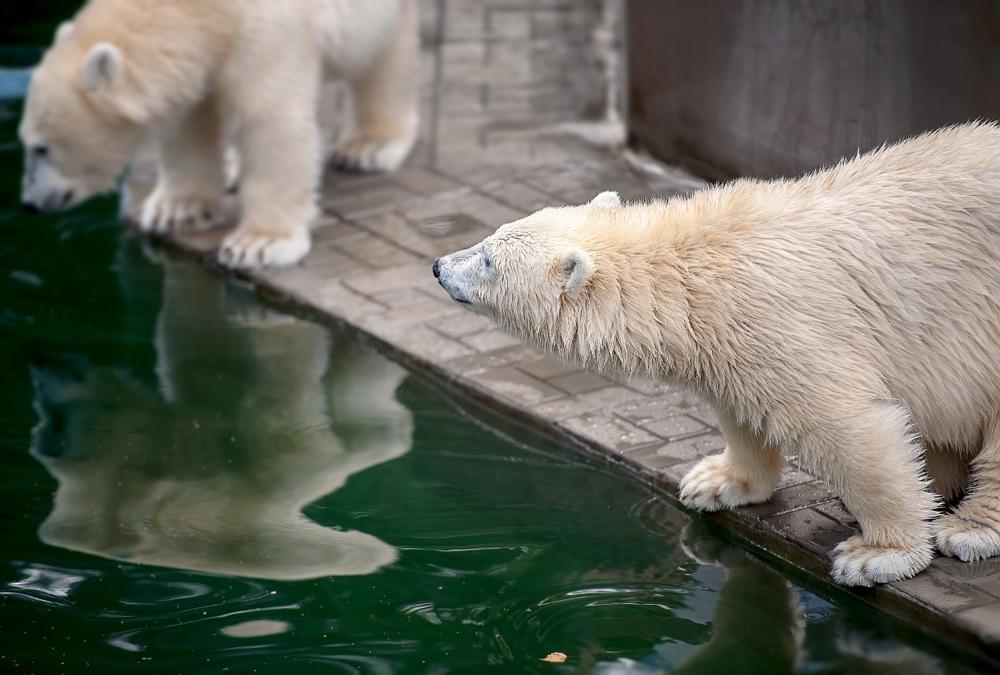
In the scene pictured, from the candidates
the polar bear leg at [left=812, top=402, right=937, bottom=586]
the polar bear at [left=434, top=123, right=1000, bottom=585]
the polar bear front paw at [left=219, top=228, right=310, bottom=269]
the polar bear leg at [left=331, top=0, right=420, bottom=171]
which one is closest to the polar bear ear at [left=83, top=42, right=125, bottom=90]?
the polar bear front paw at [left=219, top=228, right=310, bottom=269]

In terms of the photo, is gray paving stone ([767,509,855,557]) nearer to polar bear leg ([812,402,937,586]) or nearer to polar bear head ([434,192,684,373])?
polar bear leg ([812,402,937,586])

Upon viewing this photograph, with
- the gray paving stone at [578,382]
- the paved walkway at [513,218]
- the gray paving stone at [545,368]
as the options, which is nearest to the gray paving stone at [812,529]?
the paved walkway at [513,218]

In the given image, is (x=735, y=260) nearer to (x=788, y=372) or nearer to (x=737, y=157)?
(x=788, y=372)

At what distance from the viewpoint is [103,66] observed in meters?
5.36

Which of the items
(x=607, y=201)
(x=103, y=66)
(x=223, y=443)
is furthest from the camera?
(x=103, y=66)

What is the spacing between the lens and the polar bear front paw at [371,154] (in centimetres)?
675

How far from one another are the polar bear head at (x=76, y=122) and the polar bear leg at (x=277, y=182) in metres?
0.50

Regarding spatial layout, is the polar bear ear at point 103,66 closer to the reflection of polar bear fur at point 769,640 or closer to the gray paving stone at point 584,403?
the gray paving stone at point 584,403

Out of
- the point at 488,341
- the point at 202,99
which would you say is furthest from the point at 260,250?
the point at 488,341

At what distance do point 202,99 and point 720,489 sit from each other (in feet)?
10.2

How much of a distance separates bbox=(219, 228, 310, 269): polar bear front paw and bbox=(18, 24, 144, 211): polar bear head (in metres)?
0.59

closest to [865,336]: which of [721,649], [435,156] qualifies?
[721,649]

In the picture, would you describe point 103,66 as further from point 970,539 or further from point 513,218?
point 970,539

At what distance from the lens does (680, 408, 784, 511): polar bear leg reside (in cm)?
370
